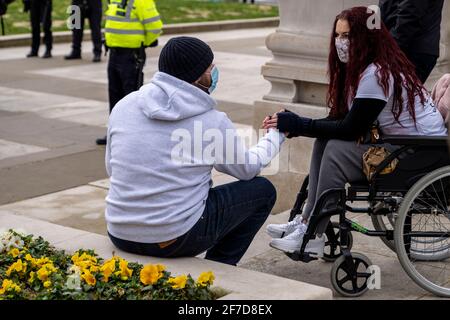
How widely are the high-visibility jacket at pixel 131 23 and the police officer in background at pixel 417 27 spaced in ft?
10.9

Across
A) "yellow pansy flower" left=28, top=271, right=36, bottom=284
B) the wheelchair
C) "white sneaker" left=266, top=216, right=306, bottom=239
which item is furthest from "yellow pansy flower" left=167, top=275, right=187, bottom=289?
"white sneaker" left=266, top=216, right=306, bottom=239

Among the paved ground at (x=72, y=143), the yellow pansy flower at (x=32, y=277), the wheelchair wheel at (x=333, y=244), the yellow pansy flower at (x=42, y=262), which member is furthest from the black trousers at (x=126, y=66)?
the yellow pansy flower at (x=32, y=277)

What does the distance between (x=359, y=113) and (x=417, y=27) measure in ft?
4.88

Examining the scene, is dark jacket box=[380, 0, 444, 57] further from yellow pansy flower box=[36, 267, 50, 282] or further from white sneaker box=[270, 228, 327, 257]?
yellow pansy flower box=[36, 267, 50, 282]

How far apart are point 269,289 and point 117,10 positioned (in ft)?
18.0

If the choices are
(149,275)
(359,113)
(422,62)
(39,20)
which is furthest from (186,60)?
(39,20)

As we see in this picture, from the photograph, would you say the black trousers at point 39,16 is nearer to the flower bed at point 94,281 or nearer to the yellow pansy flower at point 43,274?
the flower bed at point 94,281

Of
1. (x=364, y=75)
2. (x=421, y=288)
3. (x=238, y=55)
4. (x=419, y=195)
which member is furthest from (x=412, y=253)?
(x=238, y=55)

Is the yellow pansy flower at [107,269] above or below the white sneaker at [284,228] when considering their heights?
above

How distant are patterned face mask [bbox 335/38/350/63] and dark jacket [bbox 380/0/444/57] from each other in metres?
1.21

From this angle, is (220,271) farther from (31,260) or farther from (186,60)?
(186,60)

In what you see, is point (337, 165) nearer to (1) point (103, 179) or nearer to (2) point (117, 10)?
(1) point (103, 179)

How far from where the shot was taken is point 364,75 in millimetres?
4816

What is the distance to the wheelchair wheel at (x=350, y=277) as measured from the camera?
4.70m
